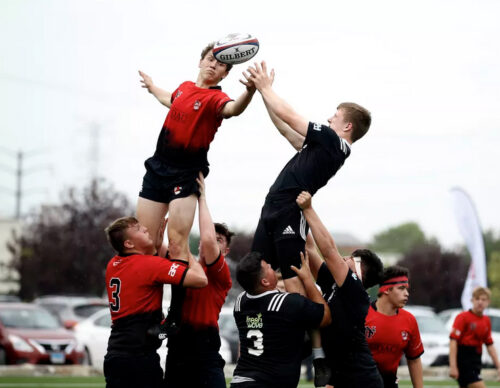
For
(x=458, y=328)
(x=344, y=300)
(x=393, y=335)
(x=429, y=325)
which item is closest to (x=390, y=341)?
(x=393, y=335)

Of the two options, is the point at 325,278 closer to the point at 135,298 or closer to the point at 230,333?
the point at 135,298

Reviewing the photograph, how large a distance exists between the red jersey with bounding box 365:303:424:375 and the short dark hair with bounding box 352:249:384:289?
796 mm

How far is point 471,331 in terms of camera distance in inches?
592

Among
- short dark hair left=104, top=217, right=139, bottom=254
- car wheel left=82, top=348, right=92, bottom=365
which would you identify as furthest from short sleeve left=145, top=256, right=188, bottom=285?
car wheel left=82, top=348, right=92, bottom=365

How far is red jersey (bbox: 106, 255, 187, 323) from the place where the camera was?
298 inches

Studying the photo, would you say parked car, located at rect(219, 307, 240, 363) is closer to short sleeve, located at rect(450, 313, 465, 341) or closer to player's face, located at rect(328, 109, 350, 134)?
short sleeve, located at rect(450, 313, 465, 341)

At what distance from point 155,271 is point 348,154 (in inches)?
76.3

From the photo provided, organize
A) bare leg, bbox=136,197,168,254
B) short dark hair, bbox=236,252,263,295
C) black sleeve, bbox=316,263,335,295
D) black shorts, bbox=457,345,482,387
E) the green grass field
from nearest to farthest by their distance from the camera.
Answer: short dark hair, bbox=236,252,263,295 < black sleeve, bbox=316,263,335,295 < bare leg, bbox=136,197,168,254 < black shorts, bbox=457,345,482,387 < the green grass field

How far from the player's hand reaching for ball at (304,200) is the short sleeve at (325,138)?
0.47 metres

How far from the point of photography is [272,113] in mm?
7637

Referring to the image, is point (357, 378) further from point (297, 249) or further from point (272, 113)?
point (272, 113)

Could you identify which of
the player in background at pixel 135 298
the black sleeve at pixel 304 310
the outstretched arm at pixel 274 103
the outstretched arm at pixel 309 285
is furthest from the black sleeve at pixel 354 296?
the outstretched arm at pixel 274 103

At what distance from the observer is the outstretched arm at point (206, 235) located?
7941mm

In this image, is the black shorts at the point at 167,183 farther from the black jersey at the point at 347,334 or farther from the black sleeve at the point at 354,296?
the black sleeve at the point at 354,296
